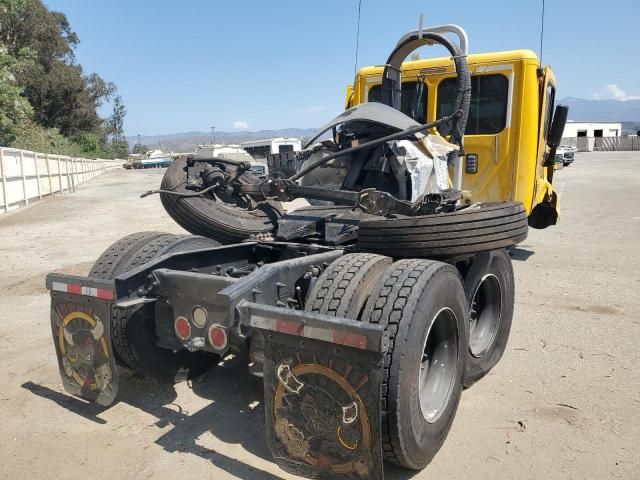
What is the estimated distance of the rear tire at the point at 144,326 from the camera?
338cm

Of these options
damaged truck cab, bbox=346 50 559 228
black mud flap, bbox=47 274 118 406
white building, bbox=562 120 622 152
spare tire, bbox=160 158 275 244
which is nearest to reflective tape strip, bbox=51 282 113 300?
black mud flap, bbox=47 274 118 406

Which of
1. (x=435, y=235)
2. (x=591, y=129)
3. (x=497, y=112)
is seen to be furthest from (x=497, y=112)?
(x=591, y=129)

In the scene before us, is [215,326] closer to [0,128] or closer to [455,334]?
[455,334]

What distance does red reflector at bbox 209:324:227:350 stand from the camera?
2.88 meters

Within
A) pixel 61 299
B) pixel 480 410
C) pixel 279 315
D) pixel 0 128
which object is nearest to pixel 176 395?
pixel 61 299

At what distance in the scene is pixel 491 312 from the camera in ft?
14.3

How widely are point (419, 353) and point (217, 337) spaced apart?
1.06 metres

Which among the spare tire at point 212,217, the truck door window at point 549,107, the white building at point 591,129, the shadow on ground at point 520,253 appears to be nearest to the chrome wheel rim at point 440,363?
the spare tire at point 212,217

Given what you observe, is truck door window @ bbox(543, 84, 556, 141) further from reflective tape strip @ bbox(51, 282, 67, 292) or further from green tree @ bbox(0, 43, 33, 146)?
green tree @ bbox(0, 43, 33, 146)

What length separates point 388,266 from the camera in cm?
311

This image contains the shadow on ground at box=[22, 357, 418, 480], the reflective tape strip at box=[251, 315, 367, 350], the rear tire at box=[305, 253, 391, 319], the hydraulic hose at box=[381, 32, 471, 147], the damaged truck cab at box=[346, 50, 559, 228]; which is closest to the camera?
the reflective tape strip at box=[251, 315, 367, 350]

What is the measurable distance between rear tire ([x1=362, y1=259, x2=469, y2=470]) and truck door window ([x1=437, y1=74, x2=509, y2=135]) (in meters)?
3.69

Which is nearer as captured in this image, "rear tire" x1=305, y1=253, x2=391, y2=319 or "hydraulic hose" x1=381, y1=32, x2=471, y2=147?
"rear tire" x1=305, y1=253, x2=391, y2=319

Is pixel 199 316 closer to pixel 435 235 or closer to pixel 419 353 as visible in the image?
pixel 419 353
